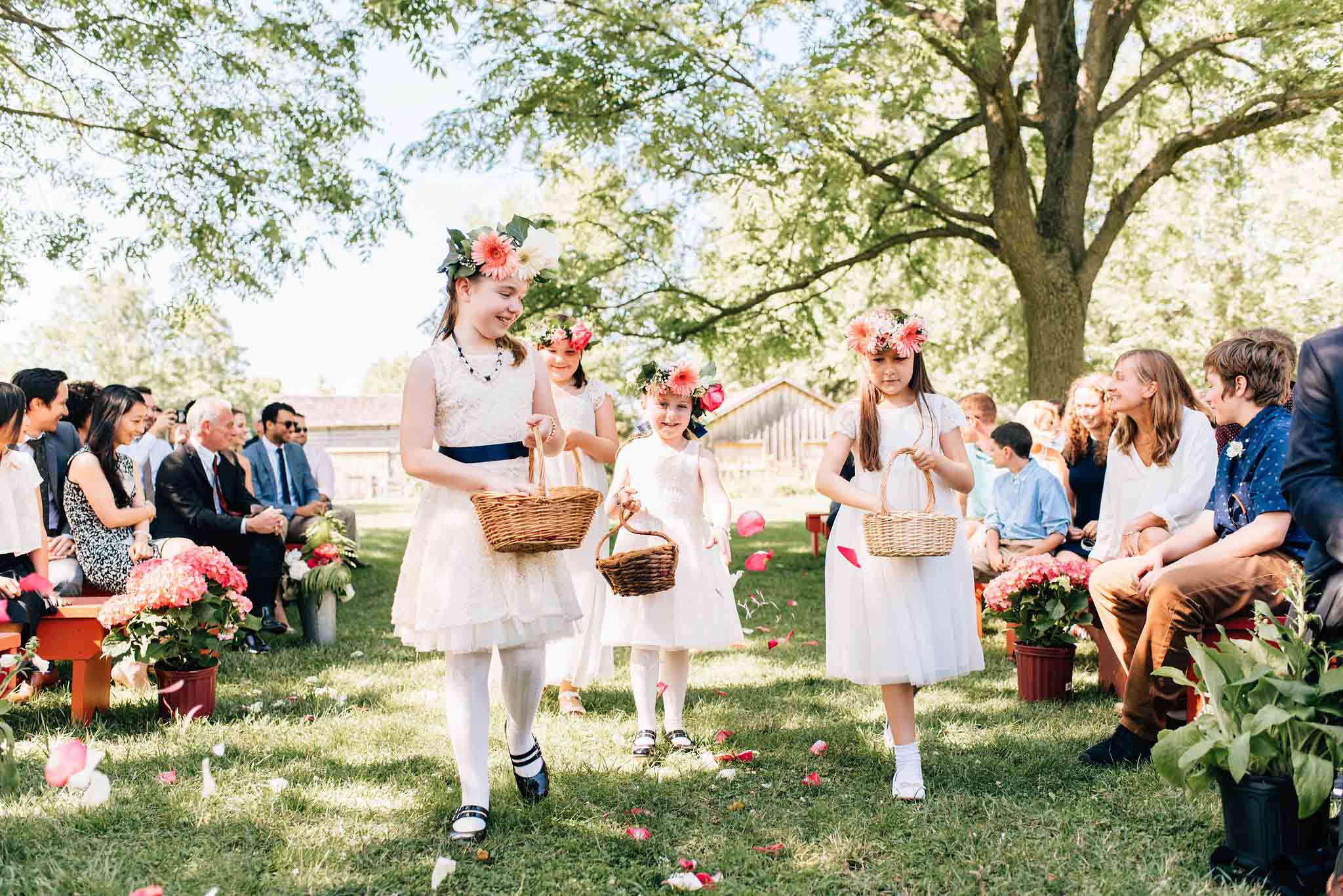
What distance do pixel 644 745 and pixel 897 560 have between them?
5.21 feet

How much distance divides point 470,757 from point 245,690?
3.12 metres

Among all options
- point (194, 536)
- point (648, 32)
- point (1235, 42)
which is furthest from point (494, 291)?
point (1235, 42)

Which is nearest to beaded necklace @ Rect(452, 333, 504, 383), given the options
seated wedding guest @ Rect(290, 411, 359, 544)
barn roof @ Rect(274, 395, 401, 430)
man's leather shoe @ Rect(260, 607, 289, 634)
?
man's leather shoe @ Rect(260, 607, 289, 634)

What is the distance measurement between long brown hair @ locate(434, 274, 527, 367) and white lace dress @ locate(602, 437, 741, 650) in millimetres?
1431

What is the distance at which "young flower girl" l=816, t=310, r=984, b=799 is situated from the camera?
459cm

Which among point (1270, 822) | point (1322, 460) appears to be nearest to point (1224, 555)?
point (1322, 460)

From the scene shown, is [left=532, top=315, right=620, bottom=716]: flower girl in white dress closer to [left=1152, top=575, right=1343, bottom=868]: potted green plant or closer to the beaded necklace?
the beaded necklace

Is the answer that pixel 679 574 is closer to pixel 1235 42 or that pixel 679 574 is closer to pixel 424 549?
pixel 424 549

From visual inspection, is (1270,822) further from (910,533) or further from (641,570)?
(641,570)

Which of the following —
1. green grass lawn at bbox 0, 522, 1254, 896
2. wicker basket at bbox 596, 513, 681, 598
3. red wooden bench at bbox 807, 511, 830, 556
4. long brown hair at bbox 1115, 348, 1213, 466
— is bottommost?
green grass lawn at bbox 0, 522, 1254, 896

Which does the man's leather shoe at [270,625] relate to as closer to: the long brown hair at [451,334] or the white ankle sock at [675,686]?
the white ankle sock at [675,686]

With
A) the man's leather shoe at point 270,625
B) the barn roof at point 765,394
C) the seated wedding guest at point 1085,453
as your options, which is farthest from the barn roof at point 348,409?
the seated wedding guest at point 1085,453

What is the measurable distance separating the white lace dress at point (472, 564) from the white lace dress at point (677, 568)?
107 centimetres

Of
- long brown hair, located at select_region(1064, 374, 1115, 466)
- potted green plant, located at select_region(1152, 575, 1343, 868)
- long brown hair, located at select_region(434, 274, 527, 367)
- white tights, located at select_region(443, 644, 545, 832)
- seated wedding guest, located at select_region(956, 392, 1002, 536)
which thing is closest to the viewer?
potted green plant, located at select_region(1152, 575, 1343, 868)
